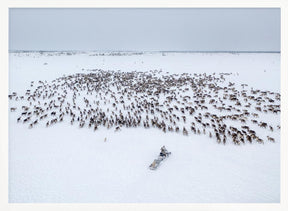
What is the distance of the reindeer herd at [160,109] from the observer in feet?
32.4

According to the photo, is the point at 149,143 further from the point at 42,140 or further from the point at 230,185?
the point at 42,140

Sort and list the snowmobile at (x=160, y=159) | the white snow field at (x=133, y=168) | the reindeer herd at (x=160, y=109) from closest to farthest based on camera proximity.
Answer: the white snow field at (x=133, y=168) < the snowmobile at (x=160, y=159) < the reindeer herd at (x=160, y=109)

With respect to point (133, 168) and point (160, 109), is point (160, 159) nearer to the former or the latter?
point (133, 168)

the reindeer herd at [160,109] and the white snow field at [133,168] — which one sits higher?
the reindeer herd at [160,109]

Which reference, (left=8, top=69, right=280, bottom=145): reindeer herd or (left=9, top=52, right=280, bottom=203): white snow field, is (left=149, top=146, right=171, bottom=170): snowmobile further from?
(left=8, top=69, right=280, bottom=145): reindeer herd

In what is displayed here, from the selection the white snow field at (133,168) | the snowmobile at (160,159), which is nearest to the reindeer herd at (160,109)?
the white snow field at (133,168)

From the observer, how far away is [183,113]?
12.0 m

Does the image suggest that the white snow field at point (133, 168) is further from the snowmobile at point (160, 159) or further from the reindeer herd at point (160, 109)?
the reindeer herd at point (160, 109)

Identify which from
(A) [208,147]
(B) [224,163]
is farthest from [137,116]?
(B) [224,163]

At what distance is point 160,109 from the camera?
12.7 m

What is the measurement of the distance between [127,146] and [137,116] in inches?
117

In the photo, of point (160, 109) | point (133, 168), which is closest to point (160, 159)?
point (133, 168)

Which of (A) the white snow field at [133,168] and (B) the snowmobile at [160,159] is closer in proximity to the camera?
(A) the white snow field at [133,168]
